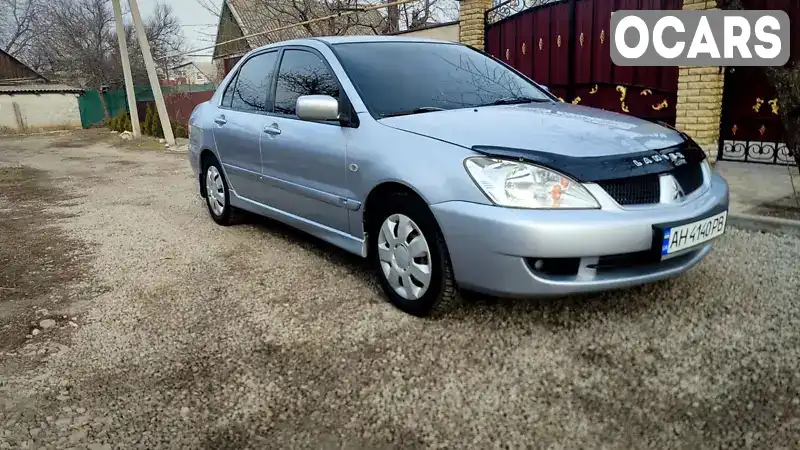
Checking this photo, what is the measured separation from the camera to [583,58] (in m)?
8.86

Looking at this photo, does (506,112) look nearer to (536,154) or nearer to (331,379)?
(536,154)

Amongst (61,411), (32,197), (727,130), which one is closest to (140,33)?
(32,197)

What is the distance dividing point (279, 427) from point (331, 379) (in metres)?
0.39

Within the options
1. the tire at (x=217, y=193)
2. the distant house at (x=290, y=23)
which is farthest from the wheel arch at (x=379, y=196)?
the distant house at (x=290, y=23)

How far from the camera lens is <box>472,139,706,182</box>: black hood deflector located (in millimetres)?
2736

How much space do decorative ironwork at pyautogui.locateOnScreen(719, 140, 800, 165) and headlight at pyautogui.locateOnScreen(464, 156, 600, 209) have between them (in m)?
5.23

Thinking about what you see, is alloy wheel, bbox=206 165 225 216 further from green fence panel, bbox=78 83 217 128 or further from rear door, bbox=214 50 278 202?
green fence panel, bbox=78 83 217 128

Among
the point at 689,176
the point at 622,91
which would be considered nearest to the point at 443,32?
the point at 622,91

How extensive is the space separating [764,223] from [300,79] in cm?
362

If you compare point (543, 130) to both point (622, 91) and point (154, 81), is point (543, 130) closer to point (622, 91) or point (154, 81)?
point (622, 91)

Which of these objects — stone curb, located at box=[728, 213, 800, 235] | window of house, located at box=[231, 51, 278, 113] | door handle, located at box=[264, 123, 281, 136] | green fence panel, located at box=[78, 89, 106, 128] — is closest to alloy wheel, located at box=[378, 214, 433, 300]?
door handle, located at box=[264, 123, 281, 136]

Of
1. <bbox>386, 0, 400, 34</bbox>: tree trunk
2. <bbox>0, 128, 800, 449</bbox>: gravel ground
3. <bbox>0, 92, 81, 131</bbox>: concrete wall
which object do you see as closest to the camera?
<bbox>0, 128, 800, 449</bbox>: gravel ground

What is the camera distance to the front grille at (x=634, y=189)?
275cm

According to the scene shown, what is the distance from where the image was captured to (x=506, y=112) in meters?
3.51
